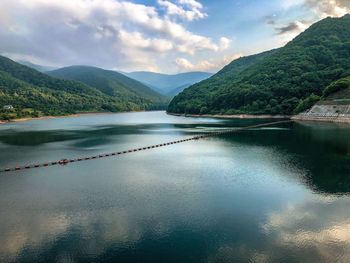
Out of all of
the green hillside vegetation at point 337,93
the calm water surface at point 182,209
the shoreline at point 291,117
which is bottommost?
the calm water surface at point 182,209

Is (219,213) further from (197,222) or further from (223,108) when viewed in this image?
(223,108)

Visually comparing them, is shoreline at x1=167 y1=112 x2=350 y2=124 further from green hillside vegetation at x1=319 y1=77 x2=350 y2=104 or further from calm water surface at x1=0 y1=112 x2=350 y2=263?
calm water surface at x1=0 y1=112 x2=350 y2=263

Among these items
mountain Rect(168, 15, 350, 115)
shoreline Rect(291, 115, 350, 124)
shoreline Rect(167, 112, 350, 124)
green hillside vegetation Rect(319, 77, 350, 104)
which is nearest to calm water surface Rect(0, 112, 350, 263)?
shoreline Rect(291, 115, 350, 124)

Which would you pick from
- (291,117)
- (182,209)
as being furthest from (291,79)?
(182,209)

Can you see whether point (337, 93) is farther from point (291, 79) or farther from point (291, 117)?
point (291, 79)

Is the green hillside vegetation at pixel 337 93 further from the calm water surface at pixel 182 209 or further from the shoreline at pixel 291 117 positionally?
the calm water surface at pixel 182 209

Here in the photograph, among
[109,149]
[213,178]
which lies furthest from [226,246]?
[109,149]


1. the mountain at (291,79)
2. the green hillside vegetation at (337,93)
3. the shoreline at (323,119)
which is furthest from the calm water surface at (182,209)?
the mountain at (291,79)

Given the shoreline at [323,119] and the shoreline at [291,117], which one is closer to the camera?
the shoreline at [323,119]
